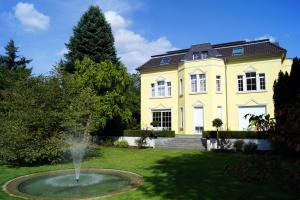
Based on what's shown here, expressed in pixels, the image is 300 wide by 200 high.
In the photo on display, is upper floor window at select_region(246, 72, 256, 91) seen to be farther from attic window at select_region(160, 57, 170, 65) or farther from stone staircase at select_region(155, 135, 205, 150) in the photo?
attic window at select_region(160, 57, 170, 65)

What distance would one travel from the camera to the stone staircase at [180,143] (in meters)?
26.1

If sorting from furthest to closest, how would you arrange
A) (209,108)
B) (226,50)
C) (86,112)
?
(226,50), (209,108), (86,112)

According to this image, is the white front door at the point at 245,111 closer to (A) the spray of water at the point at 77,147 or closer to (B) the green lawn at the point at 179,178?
(B) the green lawn at the point at 179,178

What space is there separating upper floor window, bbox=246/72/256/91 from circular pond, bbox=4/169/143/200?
67.0 feet

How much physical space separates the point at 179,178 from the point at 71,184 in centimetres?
463

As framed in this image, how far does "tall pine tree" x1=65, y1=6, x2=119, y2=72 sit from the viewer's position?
36.0 metres

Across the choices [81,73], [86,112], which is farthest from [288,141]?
[81,73]

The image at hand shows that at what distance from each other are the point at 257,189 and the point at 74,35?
31.1 meters

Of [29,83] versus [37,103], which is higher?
[29,83]

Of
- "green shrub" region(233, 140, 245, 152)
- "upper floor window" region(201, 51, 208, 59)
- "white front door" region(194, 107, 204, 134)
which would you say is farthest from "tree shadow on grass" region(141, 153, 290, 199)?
"upper floor window" region(201, 51, 208, 59)

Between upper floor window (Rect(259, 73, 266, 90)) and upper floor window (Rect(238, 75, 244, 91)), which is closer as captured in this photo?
upper floor window (Rect(259, 73, 266, 90))

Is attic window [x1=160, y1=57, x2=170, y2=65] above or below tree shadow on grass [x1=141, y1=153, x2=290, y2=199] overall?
above

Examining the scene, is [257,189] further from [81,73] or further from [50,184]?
[81,73]

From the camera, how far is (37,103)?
18375mm
